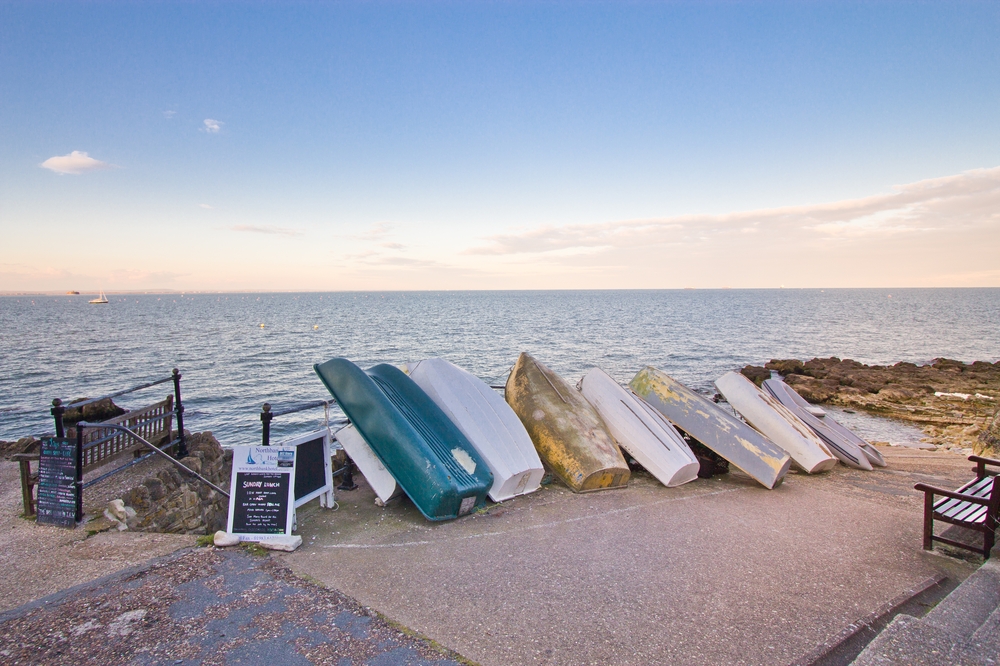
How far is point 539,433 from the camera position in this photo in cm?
696

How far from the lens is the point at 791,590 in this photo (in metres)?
4.17

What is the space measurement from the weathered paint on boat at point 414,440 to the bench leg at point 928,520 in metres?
3.76

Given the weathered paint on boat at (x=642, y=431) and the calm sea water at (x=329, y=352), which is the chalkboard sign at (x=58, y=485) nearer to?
the weathered paint on boat at (x=642, y=431)

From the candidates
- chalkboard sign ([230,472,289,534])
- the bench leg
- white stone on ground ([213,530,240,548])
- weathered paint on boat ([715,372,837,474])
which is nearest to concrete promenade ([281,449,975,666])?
the bench leg

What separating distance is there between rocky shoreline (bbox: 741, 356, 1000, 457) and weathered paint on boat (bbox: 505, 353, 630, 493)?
9.50 m

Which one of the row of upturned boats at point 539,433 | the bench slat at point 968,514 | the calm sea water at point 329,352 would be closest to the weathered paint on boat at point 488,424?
the row of upturned boats at point 539,433

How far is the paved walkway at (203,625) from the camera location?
10.5 ft

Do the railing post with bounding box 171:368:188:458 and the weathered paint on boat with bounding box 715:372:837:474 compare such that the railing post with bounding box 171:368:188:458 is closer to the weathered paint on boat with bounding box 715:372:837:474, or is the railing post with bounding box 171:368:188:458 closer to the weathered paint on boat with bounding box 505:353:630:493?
the weathered paint on boat with bounding box 505:353:630:493

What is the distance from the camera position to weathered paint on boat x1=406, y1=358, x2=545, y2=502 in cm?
599

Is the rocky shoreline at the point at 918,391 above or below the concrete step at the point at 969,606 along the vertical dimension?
below

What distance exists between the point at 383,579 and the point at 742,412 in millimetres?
5913

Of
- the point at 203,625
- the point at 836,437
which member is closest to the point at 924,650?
the point at 203,625

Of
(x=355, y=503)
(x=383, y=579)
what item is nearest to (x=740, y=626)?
(x=383, y=579)

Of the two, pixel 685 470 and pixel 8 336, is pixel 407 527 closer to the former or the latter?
pixel 685 470
